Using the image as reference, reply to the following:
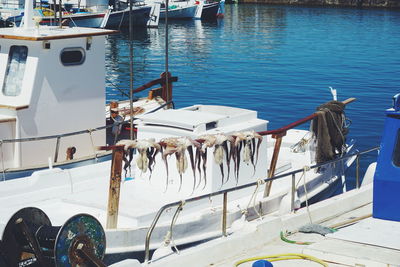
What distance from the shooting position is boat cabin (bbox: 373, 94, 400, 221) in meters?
9.06

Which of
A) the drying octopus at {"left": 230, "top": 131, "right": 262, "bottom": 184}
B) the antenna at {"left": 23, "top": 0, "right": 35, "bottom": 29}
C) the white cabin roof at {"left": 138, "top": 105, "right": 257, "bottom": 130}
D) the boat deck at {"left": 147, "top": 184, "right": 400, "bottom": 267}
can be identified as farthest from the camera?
the antenna at {"left": 23, "top": 0, "right": 35, "bottom": 29}

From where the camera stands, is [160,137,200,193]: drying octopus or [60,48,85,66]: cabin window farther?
[60,48,85,66]: cabin window

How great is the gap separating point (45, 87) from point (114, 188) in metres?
4.03

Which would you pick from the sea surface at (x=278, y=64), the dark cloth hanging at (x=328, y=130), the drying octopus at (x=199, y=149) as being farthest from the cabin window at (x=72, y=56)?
the sea surface at (x=278, y=64)

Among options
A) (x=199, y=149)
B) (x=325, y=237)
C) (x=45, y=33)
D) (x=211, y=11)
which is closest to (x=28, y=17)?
(x=45, y=33)

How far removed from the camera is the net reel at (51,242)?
7785 millimetres

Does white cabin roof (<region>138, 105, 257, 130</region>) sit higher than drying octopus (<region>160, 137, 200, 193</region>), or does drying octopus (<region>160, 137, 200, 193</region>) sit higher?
white cabin roof (<region>138, 105, 257, 130</region>)

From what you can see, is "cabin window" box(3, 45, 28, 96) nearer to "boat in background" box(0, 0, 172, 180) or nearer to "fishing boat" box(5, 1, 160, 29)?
"boat in background" box(0, 0, 172, 180)

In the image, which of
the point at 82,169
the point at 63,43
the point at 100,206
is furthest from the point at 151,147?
the point at 63,43

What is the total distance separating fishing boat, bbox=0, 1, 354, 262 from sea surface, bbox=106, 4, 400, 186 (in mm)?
7041

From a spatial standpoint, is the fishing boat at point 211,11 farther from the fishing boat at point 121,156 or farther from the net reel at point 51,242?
the net reel at point 51,242

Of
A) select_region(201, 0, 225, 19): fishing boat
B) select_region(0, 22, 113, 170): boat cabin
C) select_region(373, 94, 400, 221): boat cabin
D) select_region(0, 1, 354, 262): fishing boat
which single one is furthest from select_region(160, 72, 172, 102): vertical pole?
select_region(201, 0, 225, 19): fishing boat

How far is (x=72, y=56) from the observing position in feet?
43.6

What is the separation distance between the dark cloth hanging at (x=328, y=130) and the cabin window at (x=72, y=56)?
4.60 metres
